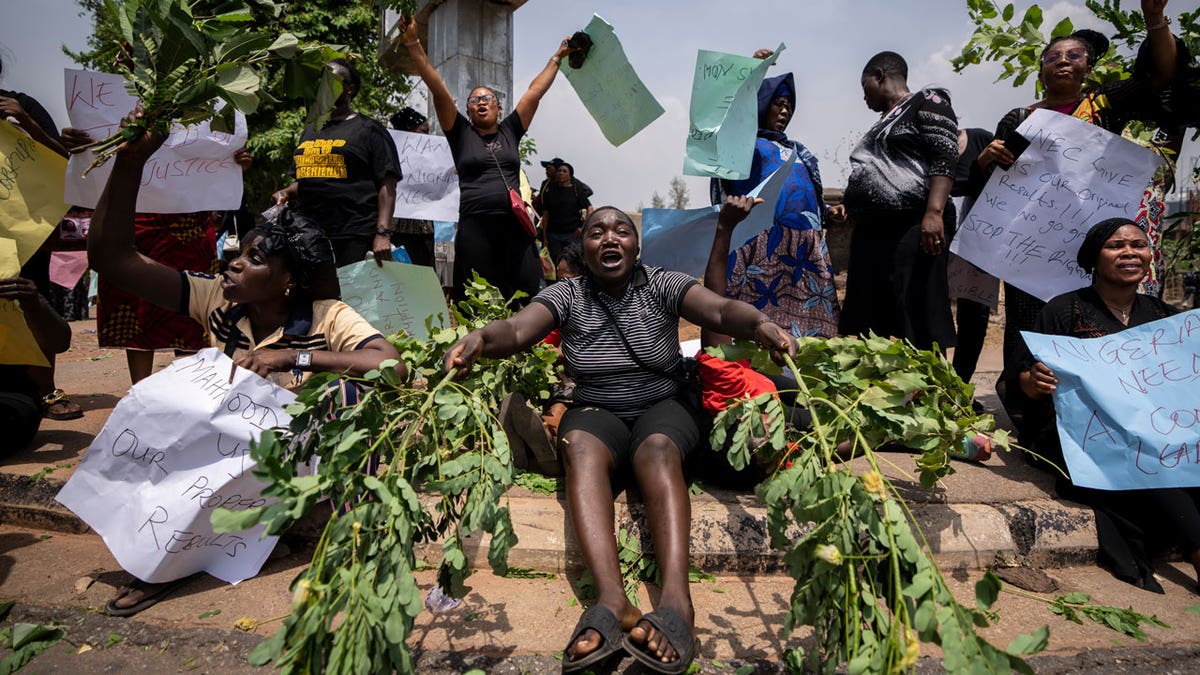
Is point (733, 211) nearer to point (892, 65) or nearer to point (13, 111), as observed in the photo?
point (892, 65)

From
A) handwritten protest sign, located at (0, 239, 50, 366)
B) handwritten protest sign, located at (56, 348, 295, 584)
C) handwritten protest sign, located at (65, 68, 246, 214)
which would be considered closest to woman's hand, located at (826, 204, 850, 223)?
handwritten protest sign, located at (56, 348, 295, 584)

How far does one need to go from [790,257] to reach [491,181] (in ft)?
6.24

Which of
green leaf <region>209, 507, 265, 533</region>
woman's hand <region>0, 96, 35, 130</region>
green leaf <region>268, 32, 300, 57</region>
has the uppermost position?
green leaf <region>268, 32, 300, 57</region>

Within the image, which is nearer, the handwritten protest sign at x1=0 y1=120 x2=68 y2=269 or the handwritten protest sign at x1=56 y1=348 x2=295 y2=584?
the handwritten protest sign at x1=56 y1=348 x2=295 y2=584

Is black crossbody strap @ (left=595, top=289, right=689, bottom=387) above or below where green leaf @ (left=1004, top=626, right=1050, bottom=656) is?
above

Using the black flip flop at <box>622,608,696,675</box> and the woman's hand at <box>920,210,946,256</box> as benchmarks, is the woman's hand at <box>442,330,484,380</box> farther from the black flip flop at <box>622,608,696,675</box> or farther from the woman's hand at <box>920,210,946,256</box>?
Answer: the woman's hand at <box>920,210,946,256</box>

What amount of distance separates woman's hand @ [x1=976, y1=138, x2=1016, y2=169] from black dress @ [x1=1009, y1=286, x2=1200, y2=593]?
88 centimetres

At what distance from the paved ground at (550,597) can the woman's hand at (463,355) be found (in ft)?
2.75

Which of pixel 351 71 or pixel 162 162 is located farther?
pixel 351 71

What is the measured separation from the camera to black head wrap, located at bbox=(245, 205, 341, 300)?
277 centimetres

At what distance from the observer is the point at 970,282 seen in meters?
4.11

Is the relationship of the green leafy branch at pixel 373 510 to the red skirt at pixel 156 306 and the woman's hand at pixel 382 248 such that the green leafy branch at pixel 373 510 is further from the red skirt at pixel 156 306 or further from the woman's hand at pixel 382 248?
the red skirt at pixel 156 306

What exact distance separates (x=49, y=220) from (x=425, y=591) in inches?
103

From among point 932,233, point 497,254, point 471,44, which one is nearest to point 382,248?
point 497,254
